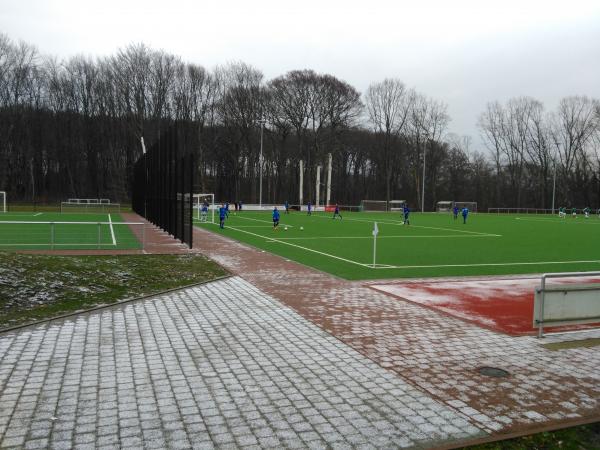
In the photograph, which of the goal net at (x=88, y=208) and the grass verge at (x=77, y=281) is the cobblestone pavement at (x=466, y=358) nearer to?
the grass verge at (x=77, y=281)

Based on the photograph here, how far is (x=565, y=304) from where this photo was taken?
309 inches

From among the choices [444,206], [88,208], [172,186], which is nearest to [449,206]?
[444,206]

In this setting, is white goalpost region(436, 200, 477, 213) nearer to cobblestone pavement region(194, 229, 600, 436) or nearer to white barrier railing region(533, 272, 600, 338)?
cobblestone pavement region(194, 229, 600, 436)

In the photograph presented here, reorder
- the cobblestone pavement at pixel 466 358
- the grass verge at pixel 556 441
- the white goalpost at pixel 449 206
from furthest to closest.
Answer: the white goalpost at pixel 449 206, the cobblestone pavement at pixel 466 358, the grass verge at pixel 556 441

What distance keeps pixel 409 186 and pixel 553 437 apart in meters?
84.9

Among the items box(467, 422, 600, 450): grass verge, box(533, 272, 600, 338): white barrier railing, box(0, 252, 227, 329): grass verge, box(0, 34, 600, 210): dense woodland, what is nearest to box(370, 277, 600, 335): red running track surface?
box(533, 272, 600, 338): white barrier railing

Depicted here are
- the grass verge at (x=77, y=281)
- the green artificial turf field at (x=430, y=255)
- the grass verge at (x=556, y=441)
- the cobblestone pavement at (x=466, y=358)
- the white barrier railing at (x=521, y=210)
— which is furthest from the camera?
the white barrier railing at (x=521, y=210)

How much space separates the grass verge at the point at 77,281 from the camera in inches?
347

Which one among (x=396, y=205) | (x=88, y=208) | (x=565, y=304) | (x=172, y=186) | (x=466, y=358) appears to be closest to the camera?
(x=466, y=358)

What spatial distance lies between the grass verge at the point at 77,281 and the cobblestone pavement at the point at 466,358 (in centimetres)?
281

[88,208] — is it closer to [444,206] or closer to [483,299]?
[444,206]

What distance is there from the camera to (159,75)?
210 ft

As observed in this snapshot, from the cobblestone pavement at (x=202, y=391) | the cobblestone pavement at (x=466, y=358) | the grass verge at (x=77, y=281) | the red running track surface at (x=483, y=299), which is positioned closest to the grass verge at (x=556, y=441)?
the cobblestone pavement at (x=466, y=358)

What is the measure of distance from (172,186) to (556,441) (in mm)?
21774
